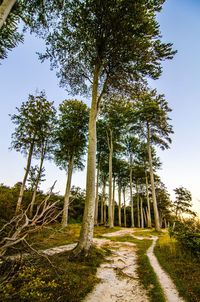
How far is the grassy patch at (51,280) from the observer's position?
3992mm

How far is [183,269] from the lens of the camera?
7434mm

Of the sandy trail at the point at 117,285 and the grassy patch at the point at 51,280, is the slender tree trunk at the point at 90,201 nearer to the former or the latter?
the grassy patch at the point at 51,280

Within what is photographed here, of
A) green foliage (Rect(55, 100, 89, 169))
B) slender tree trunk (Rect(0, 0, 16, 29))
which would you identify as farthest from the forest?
green foliage (Rect(55, 100, 89, 169))

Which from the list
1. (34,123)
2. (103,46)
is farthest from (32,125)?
(103,46)

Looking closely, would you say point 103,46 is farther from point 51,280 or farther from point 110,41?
point 51,280

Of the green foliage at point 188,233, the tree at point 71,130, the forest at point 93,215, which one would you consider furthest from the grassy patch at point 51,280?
the tree at point 71,130

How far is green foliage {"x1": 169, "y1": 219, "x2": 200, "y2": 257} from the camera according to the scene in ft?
29.7

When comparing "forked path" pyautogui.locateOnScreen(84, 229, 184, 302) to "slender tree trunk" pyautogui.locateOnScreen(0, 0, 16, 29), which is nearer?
"forked path" pyautogui.locateOnScreen(84, 229, 184, 302)

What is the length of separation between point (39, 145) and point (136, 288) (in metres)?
Result: 18.5

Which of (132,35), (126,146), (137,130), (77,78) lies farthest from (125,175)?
(132,35)

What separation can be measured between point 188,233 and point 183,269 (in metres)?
2.59

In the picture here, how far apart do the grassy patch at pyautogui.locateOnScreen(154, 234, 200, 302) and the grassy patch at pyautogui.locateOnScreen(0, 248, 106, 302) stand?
2594 mm

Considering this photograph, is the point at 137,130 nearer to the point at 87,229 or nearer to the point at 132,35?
the point at 132,35

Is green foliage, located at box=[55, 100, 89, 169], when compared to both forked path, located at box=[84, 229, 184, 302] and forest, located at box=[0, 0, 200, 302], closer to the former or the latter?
forest, located at box=[0, 0, 200, 302]
